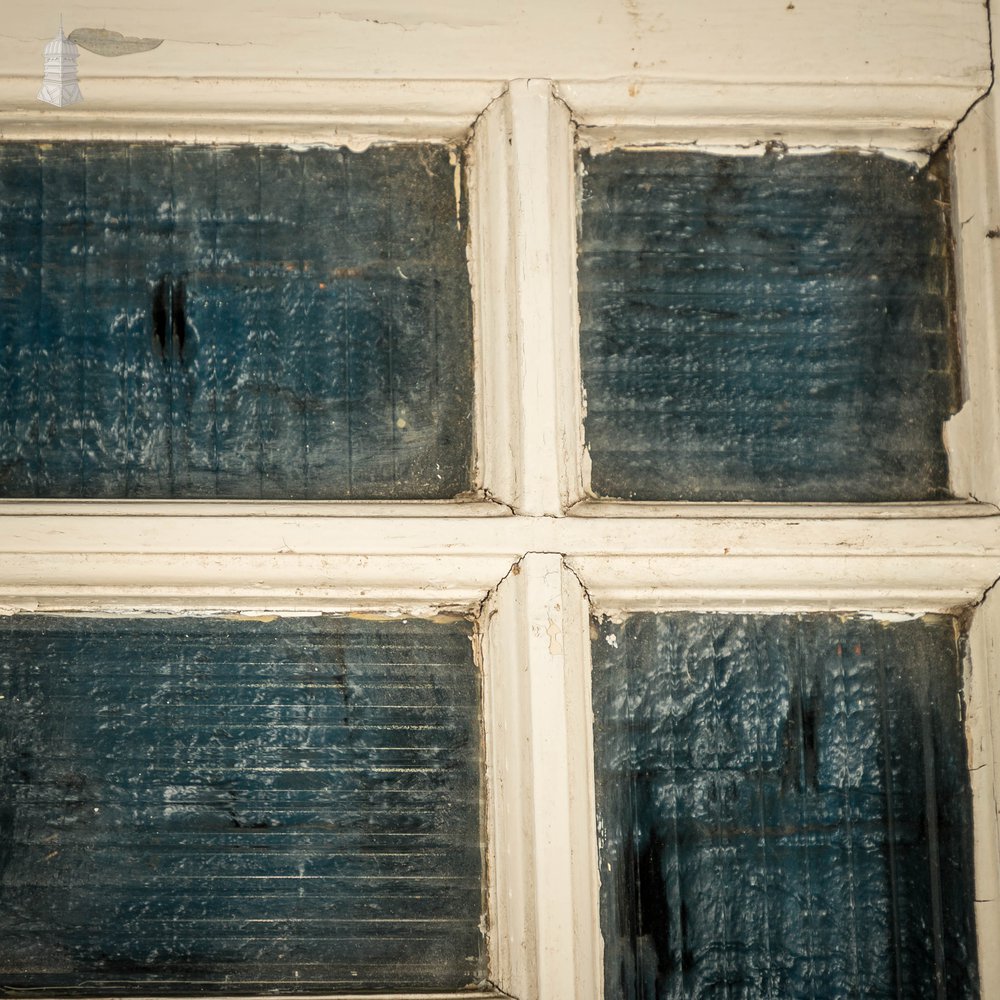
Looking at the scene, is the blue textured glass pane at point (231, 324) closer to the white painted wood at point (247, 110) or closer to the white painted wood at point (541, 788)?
the white painted wood at point (247, 110)

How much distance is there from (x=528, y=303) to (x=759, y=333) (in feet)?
0.77

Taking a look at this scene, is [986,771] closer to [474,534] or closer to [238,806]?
[474,534]

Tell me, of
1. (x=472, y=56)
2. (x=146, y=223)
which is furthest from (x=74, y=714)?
(x=472, y=56)

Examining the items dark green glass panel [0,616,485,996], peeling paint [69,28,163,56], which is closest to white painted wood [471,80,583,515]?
dark green glass panel [0,616,485,996]

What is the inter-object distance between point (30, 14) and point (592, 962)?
1.00 meters

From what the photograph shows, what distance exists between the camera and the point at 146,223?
0.89 meters

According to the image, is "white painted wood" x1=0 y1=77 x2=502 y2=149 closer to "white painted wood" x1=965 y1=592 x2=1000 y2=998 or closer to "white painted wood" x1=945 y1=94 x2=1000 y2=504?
"white painted wood" x1=945 y1=94 x2=1000 y2=504

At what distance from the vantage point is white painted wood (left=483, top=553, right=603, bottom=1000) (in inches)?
31.6

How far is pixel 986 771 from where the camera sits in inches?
33.8

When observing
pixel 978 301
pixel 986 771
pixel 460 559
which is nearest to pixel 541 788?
pixel 460 559

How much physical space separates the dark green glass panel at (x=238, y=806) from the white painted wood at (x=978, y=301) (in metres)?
0.51

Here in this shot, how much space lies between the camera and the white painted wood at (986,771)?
844 mm

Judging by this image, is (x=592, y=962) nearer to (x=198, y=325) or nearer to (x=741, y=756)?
(x=741, y=756)

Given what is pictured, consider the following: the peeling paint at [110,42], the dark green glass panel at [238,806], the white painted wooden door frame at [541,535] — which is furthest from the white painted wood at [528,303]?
the peeling paint at [110,42]
